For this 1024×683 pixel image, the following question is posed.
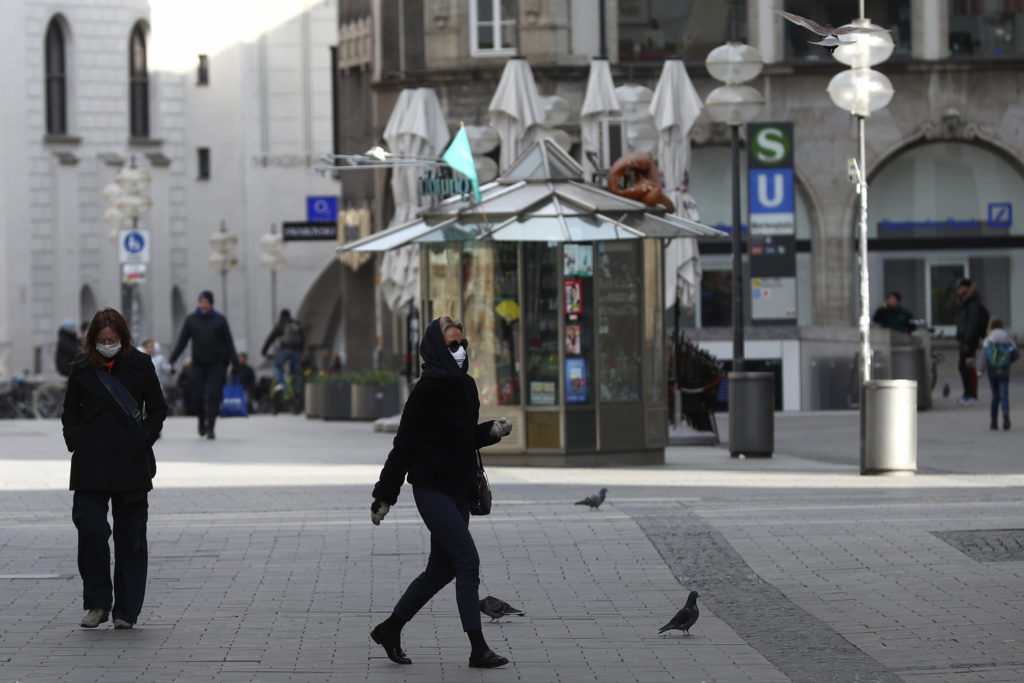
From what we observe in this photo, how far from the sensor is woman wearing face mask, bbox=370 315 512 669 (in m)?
9.12

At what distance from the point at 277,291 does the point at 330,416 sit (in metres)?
24.5

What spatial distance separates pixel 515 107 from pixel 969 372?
7.96m

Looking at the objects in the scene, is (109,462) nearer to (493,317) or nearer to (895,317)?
(493,317)

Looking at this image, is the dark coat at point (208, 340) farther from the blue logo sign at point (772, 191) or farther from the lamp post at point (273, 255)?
the lamp post at point (273, 255)

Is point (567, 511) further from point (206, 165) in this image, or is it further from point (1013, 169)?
point (206, 165)

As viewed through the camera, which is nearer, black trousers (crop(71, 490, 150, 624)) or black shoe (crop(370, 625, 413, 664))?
black shoe (crop(370, 625, 413, 664))

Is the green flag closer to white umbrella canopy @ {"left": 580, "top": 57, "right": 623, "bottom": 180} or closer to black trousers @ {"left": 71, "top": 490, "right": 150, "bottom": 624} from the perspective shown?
white umbrella canopy @ {"left": 580, "top": 57, "right": 623, "bottom": 180}

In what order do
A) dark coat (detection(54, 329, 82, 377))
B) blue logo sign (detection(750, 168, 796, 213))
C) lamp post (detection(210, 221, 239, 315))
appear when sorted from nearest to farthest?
dark coat (detection(54, 329, 82, 377))
blue logo sign (detection(750, 168, 796, 213))
lamp post (detection(210, 221, 239, 315))

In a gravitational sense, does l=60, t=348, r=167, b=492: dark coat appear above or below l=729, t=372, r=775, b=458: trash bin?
above

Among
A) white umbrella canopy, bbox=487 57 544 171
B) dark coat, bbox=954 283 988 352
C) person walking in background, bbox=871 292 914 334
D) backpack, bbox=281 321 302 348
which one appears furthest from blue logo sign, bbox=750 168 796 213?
backpack, bbox=281 321 302 348

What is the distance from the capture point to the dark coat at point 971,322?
3005 centimetres

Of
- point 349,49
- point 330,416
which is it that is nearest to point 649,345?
point 330,416

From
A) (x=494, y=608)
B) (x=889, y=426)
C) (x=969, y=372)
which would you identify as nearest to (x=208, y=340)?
(x=889, y=426)

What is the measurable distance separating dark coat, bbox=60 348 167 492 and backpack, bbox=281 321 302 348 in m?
30.7
